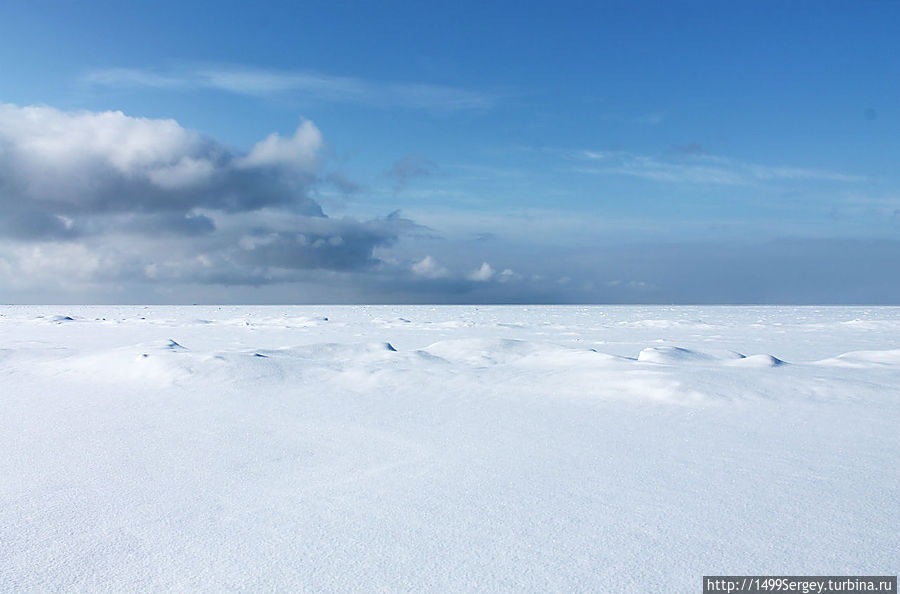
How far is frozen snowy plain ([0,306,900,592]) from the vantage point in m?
2.44

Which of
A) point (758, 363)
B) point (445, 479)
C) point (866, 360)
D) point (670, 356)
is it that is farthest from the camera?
point (866, 360)

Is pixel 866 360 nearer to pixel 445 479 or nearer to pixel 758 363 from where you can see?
pixel 758 363

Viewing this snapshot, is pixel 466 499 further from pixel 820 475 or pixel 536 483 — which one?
pixel 820 475

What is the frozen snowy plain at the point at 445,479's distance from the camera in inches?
96.1

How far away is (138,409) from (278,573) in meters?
4.10

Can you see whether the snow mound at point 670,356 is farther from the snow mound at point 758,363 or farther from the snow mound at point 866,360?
the snow mound at point 866,360

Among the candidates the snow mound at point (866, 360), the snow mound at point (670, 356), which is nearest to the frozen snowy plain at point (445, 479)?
the snow mound at point (670, 356)

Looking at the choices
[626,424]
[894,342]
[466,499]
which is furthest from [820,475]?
[894,342]

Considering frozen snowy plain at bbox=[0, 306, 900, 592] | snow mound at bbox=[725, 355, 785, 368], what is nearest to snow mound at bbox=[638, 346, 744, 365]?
snow mound at bbox=[725, 355, 785, 368]

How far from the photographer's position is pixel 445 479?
3.60 m

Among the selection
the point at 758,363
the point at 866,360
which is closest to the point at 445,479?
the point at 758,363

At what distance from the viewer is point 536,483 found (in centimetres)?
349

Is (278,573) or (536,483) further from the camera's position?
(536,483)

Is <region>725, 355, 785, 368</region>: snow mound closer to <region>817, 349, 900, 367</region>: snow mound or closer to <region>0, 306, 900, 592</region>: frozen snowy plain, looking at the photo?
<region>0, 306, 900, 592</region>: frozen snowy plain
